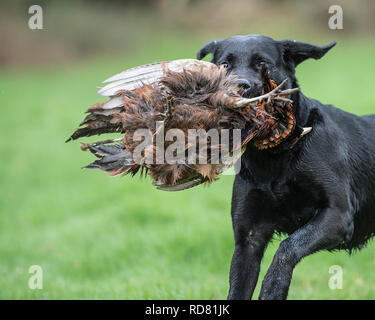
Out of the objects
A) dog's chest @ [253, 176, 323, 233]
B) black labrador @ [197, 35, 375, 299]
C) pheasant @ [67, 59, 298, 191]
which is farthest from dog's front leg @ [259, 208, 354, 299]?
pheasant @ [67, 59, 298, 191]

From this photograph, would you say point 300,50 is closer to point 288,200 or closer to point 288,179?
point 288,179

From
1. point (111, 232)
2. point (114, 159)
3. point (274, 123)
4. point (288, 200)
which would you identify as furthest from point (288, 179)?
point (111, 232)

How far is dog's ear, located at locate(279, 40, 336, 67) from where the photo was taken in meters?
3.98

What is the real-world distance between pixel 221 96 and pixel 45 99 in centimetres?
1248

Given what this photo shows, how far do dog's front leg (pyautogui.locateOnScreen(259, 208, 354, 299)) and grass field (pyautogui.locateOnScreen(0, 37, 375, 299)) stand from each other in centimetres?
75

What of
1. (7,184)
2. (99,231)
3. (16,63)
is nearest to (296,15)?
(16,63)

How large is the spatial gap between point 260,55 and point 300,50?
1.17ft

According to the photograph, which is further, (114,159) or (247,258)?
(247,258)

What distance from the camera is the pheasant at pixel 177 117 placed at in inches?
119

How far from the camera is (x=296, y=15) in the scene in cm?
2227

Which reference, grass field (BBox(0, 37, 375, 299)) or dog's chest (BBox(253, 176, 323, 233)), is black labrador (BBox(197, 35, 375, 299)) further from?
grass field (BBox(0, 37, 375, 299))

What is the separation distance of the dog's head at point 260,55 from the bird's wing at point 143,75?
410 millimetres

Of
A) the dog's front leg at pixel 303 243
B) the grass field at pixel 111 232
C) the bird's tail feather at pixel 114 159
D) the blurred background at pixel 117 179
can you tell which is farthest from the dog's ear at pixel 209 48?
the blurred background at pixel 117 179

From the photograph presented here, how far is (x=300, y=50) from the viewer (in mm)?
4012
